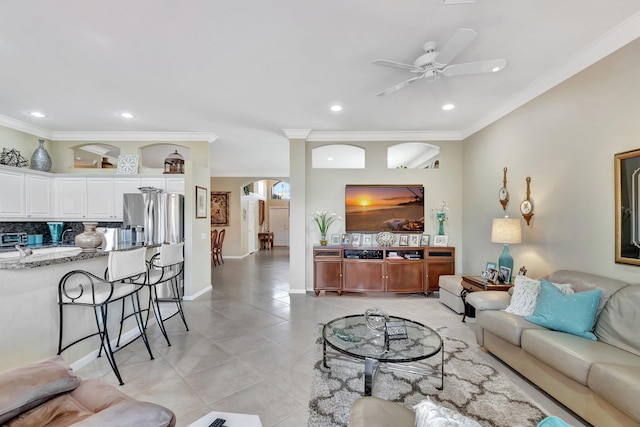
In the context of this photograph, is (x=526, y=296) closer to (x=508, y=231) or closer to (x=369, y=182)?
(x=508, y=231)

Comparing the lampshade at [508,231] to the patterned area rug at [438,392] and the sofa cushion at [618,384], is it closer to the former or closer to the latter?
the patterned area rug at [438,392]

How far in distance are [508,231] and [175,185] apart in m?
5.04

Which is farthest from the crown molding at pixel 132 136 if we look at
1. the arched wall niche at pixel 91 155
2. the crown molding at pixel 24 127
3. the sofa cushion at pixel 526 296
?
the sofa cushion at pixel 526 296

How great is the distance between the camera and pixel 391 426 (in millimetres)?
1188

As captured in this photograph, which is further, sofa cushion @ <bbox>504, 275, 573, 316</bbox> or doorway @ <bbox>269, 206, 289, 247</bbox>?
doorway @ <bbox>269, 206, 289, 247</bbox>

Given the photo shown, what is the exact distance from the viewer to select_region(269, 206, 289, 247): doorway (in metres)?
13.8

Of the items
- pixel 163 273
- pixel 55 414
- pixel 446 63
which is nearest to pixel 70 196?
pixel 163 273

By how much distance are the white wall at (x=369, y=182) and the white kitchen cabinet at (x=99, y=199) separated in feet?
10.4

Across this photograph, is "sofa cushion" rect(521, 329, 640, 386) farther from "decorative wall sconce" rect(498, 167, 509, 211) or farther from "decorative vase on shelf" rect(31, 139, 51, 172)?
"decorative vase on shelf" rect(31, 139, 51, 172)

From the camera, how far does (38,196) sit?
15.6 ft

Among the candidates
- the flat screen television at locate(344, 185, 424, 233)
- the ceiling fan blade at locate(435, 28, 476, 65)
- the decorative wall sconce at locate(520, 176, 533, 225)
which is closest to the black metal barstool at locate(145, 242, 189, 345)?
the flat screen television at locate(344, 185, 424, 233)

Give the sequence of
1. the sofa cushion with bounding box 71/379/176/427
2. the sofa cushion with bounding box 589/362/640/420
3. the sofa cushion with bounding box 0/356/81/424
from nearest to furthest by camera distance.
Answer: the sofa cushion with bounding box 71/379/176/427 → the sofa cushion with bounding box 0/356/81/424 → the sofa cushion with bounding box 589/362/640/420

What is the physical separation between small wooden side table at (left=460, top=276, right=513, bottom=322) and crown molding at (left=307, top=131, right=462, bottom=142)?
2582mm

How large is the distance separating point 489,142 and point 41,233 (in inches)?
298
